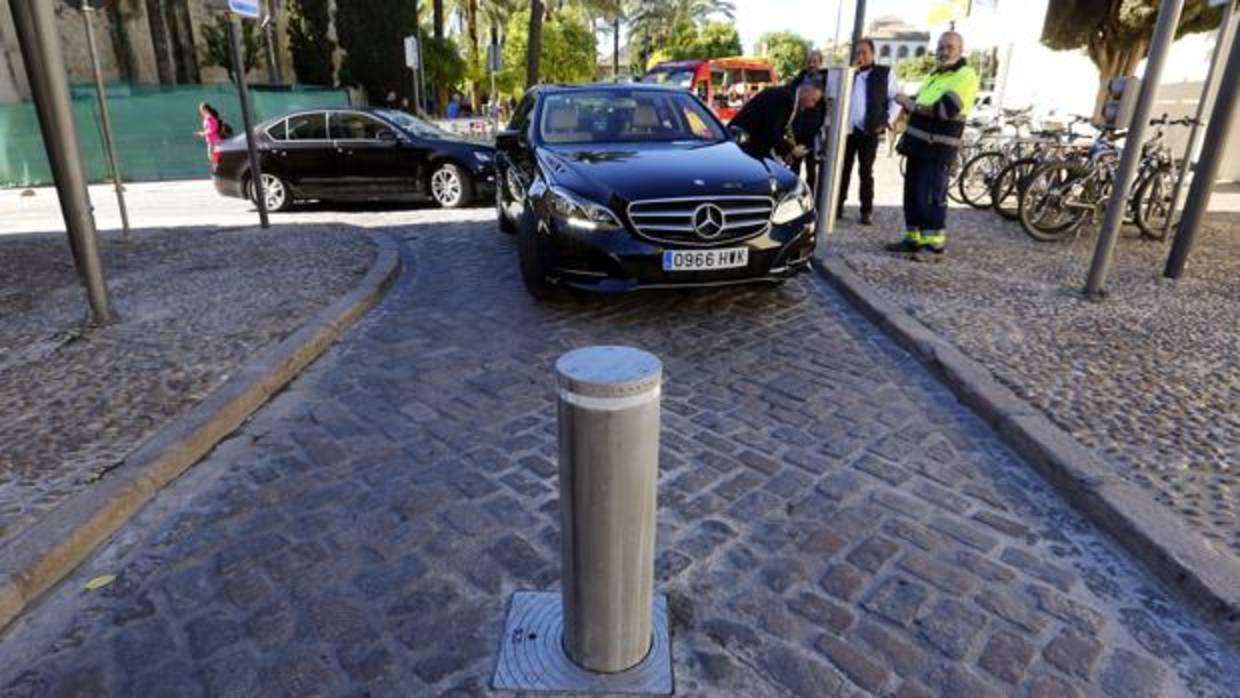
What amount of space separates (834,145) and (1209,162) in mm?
3023

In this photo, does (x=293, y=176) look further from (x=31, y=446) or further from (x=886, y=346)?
(x=886, y=346)

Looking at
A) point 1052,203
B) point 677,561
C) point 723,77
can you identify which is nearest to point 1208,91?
point 1052,203

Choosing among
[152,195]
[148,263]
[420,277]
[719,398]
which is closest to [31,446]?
[719,398]

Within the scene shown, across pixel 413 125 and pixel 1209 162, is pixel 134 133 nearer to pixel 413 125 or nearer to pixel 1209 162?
pixel 413 125

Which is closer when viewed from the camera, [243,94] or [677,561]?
[677,561]

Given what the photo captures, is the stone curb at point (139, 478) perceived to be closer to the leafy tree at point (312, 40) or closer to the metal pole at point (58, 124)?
the metal pole at point (58, 124)

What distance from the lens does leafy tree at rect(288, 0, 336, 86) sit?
91.0 ft

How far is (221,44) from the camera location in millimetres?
25484

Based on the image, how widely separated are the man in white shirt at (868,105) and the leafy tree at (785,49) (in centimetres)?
6346

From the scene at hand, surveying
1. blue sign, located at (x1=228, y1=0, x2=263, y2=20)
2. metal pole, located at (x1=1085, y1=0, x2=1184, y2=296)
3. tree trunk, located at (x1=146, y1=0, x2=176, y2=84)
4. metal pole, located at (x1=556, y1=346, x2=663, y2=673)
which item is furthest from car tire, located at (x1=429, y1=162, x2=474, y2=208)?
tree trunk, located at (x1=146, y1=0, x2=176, y2=84)

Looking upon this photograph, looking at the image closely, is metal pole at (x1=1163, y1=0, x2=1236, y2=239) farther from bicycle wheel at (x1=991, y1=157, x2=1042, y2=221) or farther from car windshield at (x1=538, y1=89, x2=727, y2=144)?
car windshield at (x1=538, y1=89, x2=727, y2=144)

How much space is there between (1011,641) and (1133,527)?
0.82m

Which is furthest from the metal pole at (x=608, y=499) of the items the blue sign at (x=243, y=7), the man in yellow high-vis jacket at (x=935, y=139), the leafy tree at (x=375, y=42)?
the leafy tree at (x=375, y=42)

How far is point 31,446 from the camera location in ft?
11.0
